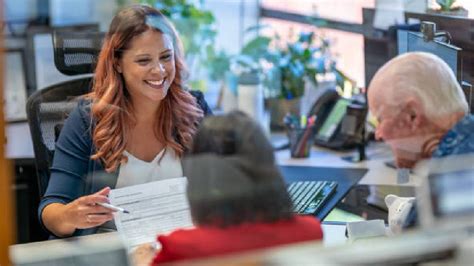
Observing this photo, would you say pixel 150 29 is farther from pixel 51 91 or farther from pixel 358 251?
pixel 358 251

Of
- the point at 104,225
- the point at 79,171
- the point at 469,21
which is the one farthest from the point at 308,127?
the point at 104,225

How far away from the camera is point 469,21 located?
2.21 meters

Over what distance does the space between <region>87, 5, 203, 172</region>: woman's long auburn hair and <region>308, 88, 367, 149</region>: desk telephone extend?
1.21m

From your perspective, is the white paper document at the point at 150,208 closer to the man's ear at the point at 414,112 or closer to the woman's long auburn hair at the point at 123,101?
the woman's long auburn hair at the point at 123,101

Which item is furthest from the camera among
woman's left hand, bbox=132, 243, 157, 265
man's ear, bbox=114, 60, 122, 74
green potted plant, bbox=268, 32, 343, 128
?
green potted plant, bbox=268, 32, 343, 128

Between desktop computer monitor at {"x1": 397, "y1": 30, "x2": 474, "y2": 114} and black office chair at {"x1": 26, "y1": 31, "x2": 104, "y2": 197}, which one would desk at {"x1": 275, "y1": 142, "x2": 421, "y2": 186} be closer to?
desktop computer monitor at {"x1": 397, "y1": 30, "x2": 474, "y2": 114}

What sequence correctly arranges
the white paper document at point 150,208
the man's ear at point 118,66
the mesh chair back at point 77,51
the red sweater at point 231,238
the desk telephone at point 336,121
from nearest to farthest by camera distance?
1. the red sweater at point 231,238
2. the white paper document at point 150,208
3. the man's ear at point 118,66
4. the mesh chair back at point 77,51
5. the desk telephone at point 336,121

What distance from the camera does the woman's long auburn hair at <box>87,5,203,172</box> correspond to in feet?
5.97

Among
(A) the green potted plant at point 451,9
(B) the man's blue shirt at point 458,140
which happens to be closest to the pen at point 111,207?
(B) the man's blue shirt at point 458,140

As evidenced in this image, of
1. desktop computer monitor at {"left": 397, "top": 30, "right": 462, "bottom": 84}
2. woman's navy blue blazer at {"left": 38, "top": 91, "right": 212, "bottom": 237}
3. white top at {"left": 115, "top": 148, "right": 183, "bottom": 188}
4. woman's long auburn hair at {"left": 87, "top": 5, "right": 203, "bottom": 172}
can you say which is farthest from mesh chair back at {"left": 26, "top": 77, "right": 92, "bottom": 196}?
desktop computer monitor at {"left": 397, "top": 30, "right": 462, "bottom": 84}

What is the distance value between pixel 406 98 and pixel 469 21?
2.43ft

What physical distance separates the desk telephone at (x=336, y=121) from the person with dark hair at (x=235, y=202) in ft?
5.40

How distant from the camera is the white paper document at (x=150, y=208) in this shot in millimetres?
1498

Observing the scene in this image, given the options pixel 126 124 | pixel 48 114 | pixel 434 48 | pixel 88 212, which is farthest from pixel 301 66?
pixel 88 212
